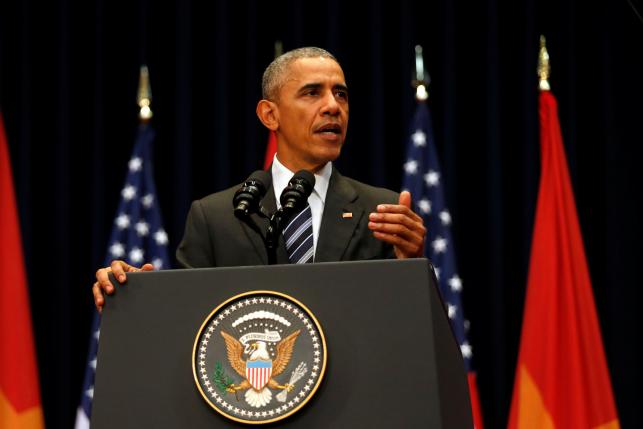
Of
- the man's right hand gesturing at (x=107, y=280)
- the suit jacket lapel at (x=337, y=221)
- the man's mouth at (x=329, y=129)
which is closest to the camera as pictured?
the man's right hand gesturing at (x=107, y=280)

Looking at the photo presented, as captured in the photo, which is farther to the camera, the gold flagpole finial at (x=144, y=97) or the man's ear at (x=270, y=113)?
the gold flagpole finial at (x=144, y=97)

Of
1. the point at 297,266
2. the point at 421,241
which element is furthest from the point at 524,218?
the point at 297,266

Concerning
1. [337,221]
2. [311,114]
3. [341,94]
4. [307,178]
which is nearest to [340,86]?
[341,94]

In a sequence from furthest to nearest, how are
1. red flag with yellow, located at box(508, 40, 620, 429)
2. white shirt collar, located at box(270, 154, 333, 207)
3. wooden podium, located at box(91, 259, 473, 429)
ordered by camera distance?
red flag with yellow, located at box(508, 40, 620, 429), white shirt collar, located at box(270, 154, 333, 207), wooden podium, located at box(91, 259, 473, 429)

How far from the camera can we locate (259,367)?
189 cm

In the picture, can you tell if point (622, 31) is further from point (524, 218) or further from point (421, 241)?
point (421, 241)

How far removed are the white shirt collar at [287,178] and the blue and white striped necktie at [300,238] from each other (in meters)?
0.20

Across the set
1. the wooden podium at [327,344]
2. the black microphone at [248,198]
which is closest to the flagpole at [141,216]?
the black microphone at [248,198]

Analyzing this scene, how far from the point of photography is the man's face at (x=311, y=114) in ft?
10.3

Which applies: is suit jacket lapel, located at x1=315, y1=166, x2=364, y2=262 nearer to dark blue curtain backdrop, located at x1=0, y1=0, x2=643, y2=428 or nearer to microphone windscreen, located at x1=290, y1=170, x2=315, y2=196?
microphone windscreen, located at x1=290, y1=170, x2=315, y2=196

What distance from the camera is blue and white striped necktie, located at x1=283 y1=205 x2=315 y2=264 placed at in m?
2.71

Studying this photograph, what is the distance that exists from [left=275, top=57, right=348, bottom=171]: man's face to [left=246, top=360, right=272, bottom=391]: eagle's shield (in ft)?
4.36

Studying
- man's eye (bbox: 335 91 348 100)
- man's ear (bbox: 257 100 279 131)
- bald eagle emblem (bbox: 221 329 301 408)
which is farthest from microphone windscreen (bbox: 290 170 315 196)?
man's ear (bbox: 257 100 279 131)

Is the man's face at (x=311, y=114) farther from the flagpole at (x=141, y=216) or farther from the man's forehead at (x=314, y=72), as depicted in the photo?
the flagpole at (x=141, y=216)
